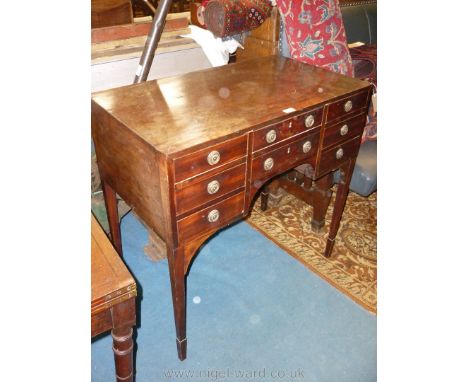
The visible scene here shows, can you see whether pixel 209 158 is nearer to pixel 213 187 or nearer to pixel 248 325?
pixel 213 187

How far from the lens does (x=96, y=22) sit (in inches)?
114

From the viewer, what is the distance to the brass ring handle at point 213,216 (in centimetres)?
143

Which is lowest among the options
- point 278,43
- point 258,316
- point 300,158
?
point 258,316

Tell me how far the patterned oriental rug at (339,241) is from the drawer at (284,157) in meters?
0.89

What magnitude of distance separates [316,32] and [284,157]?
3.15ft

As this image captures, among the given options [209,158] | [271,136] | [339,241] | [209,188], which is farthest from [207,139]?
[339,241]

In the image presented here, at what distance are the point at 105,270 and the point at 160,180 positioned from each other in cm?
38

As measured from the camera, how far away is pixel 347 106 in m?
1.73

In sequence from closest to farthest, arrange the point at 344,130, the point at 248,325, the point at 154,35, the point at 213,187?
the point at 213,187 → the point at 154,35 → the point at 344,130 → the point at 248,325

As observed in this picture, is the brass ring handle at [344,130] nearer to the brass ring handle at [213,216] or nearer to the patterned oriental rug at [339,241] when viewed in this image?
the brass ring handle at [213,216]

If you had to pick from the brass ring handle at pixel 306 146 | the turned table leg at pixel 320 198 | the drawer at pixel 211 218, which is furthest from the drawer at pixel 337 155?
the drawer at pixel 211 218

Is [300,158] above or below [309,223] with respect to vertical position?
above

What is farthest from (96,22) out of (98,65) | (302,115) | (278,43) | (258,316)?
(258,316)

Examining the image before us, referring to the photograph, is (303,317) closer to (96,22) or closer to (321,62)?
(321,62)
